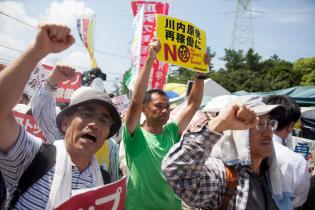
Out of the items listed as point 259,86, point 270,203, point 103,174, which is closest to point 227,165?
point 270,203

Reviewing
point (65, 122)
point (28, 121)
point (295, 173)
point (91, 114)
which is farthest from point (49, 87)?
point (295, 173)

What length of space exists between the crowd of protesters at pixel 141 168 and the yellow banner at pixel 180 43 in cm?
82

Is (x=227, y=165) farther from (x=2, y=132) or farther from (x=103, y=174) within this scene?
(x=2, y=132)

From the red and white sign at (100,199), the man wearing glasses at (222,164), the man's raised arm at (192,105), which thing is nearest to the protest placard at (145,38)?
the man's raised arm at (192,105)

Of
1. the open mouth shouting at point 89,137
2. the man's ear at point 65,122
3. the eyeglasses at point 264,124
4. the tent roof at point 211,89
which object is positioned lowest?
the open mouth shouting at point 89,137

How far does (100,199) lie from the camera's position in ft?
4.95

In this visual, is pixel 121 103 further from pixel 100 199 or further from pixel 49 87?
pixel 100 199

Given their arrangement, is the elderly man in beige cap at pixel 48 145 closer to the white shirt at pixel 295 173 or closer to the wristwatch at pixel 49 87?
the wristwatch at pixel 49 87

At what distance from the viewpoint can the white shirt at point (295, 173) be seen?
92.4 inches

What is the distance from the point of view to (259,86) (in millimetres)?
29344

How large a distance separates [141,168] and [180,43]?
1.49m

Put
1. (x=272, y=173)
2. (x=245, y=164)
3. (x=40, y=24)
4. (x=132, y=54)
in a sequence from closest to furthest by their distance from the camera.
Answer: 1. (x=40, y=24)
2. (x=245, y=164)
3. (x=272, y=173)
4. (x=132, y=54)

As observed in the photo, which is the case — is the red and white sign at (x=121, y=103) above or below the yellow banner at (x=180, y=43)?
below

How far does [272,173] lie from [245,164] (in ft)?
1.26
